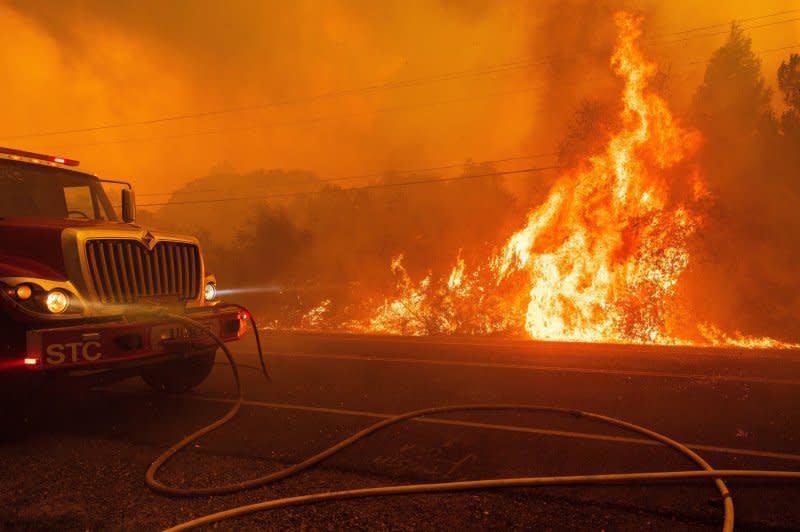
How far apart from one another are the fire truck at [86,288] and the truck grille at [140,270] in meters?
0.01

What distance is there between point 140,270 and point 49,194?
1.62 metres

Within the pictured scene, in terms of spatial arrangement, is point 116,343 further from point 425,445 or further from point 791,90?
point 791,90

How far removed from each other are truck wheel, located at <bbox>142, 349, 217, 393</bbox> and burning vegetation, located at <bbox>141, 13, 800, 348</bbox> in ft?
39.6

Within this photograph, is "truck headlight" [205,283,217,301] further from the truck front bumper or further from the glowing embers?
the glowing embers

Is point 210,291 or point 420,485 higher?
point 210,291

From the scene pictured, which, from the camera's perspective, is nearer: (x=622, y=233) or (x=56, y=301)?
(x=56, y=301)

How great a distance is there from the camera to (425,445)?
463 centimetres

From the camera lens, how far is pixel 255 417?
5.65m

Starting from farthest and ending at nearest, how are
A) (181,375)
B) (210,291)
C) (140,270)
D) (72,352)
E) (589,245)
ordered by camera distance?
1. (589,245)
2. (181,375)
3. (210,291)
4. (140,270)
5. (72,352)

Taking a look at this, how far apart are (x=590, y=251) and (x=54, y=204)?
16.8 meters

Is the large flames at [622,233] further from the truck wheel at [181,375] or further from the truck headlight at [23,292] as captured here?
the truck headlight at [23,292]

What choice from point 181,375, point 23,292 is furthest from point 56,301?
point 181,375

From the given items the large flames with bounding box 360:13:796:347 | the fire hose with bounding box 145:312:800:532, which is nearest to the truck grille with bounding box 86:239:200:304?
the fire hose with bounding box 145:312:800:532

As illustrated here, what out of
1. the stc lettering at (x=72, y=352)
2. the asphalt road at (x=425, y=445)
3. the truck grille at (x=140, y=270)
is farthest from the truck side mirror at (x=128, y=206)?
the stc lettering at (x=72, y=352)
